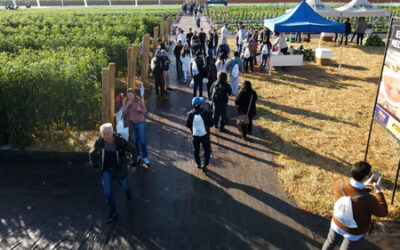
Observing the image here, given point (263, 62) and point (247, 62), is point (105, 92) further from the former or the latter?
point (263, 62)

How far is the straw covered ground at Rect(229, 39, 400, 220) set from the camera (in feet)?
20.2

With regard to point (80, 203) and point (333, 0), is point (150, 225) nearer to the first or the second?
point (80, 203)

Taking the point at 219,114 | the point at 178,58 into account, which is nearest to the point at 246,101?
the point at 219,114

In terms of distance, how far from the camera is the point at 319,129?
28.2 feet

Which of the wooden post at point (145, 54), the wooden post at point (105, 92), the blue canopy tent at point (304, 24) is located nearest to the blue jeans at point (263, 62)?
the blue canopy tent at point (304, 24)

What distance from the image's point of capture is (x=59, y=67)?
23.2ft

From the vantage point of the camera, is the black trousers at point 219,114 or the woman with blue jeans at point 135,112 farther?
the black trousers at point 219,114

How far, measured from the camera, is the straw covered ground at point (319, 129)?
6.16 meters

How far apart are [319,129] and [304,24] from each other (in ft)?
21.6

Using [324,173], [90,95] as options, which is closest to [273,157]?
[324,173]

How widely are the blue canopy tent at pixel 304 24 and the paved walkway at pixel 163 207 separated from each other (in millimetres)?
7962

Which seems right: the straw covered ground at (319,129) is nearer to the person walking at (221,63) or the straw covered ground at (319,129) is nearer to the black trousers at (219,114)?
the black trousers at (219,114)

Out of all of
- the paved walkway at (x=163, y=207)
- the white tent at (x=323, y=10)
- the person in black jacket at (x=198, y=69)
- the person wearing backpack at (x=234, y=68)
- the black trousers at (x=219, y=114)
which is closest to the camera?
the paved walkway at (x=163, y=207)

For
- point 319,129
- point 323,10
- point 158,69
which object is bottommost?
point 319,129
